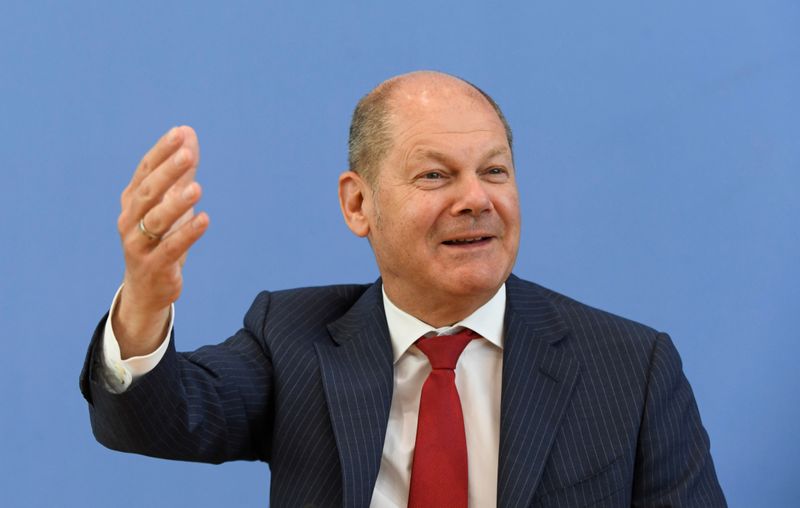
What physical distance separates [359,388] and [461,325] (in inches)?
7.4

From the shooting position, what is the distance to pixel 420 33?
2918 mm

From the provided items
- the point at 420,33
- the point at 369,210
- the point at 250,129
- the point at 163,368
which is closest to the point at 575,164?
the point at 420,33

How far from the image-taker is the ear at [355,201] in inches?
81.7

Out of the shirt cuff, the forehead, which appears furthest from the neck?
the shirt cuff

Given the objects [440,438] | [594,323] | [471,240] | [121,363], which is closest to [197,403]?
[121,363]

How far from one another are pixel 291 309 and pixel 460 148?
0.39m

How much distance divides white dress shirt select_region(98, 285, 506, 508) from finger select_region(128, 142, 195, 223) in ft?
2.01

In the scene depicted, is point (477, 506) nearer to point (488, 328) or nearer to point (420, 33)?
point (488, 328)

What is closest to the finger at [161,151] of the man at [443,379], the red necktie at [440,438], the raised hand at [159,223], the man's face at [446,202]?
the raised hand at [159,223]

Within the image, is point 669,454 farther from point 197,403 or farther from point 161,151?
point 161,151

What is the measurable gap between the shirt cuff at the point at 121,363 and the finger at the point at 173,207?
0.60ft

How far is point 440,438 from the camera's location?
192 cm

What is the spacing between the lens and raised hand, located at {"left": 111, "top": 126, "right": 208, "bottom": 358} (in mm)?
1498

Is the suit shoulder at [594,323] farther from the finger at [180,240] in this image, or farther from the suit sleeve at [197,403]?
the finger at [180,240]
